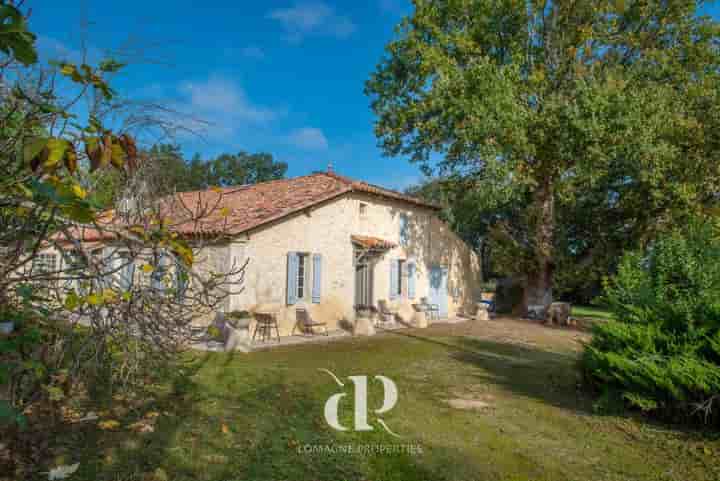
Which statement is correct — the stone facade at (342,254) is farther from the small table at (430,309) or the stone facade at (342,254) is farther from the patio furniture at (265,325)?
the patio furniture at (265,325)

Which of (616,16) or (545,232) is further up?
(616,16)

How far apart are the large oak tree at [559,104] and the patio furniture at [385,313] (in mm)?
5199

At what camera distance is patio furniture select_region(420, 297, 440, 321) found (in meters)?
18.6

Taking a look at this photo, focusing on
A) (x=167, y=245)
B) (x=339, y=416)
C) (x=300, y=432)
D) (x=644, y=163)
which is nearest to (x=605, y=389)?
(x=339, y=416)

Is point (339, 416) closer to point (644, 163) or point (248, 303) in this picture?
point (248, 303)

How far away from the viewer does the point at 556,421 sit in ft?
19.9

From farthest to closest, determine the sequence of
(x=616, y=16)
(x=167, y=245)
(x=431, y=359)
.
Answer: (x=616, y=16)
(x=431, y=359)
(x=167, y=245)

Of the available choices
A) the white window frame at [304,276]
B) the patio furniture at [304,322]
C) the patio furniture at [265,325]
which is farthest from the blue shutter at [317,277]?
the patio furniture at [265,325]

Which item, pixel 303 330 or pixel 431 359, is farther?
pixel 303 330

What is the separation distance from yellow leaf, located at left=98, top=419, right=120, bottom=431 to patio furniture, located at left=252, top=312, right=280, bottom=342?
672 centimetres

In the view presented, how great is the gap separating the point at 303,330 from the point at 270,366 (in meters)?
4.82
